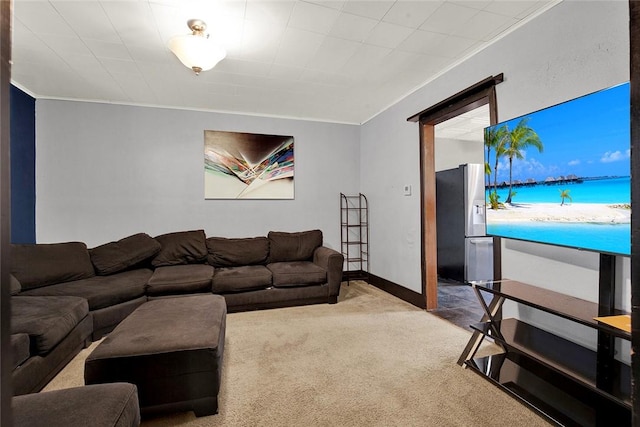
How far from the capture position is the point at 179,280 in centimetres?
336

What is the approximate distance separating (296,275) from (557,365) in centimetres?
255

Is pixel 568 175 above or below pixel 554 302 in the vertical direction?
above

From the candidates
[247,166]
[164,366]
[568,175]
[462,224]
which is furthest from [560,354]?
[247,166]

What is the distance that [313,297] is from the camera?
378 cm

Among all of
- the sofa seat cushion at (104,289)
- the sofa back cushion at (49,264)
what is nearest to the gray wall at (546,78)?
the sofa seat cushion at (104,289)

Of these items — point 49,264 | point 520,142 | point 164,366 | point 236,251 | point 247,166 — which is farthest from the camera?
point 247,166

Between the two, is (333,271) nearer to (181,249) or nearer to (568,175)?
(181,249)

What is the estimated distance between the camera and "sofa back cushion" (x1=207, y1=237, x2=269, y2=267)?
158 inches

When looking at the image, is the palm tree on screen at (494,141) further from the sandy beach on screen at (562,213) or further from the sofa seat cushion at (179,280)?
the sofa seat cushion at (179,280)

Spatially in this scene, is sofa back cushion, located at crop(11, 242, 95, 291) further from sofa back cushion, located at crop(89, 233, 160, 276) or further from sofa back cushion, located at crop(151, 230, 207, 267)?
sofa back cushion, located at crop(151, 230, 207, 267)

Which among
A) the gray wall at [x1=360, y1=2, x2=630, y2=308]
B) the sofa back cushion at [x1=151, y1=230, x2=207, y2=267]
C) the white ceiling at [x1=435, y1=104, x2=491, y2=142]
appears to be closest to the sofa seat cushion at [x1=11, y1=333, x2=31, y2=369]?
the sofa back cushion at [x1=151, y1=230, x2=207, y2=267]

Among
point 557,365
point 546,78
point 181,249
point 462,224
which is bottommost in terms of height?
point 557,365

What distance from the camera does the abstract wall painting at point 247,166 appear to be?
4449 millimetres

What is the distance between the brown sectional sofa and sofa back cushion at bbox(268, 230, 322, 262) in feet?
0.04
